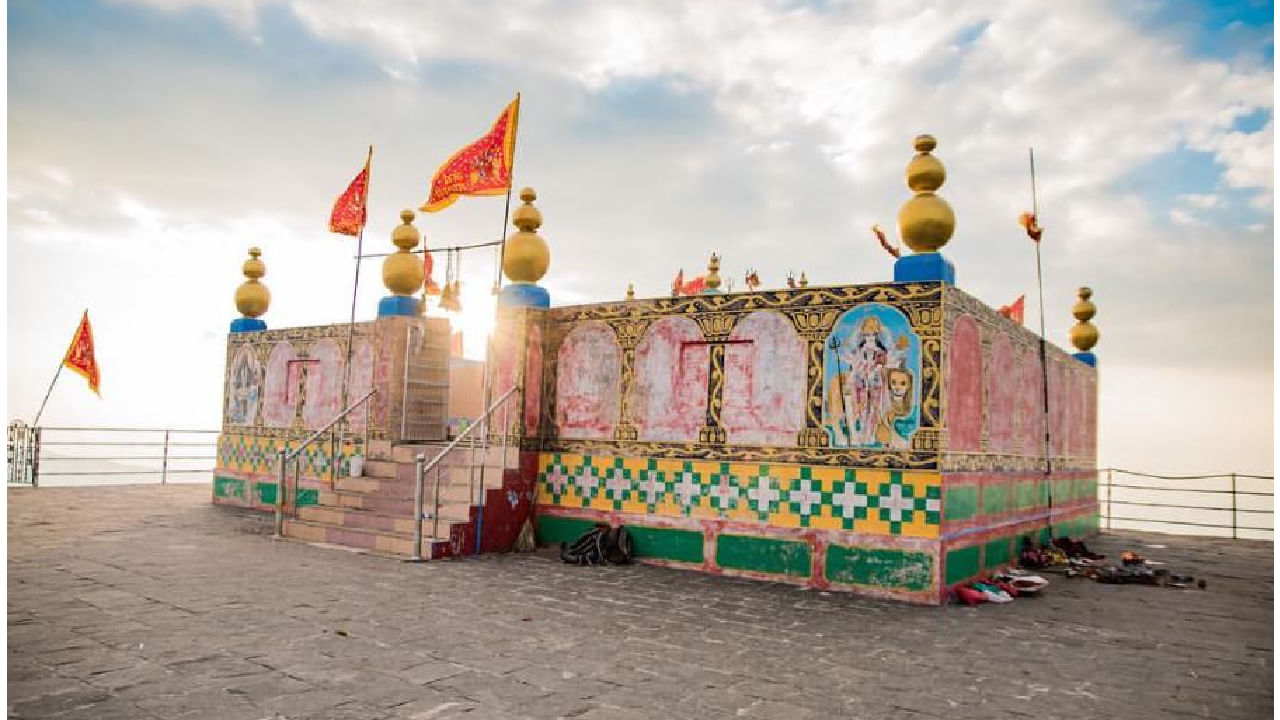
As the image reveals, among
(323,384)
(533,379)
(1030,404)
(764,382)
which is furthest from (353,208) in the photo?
(1030,404)

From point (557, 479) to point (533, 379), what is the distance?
138 cm

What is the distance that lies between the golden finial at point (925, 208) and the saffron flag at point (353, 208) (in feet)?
27.2

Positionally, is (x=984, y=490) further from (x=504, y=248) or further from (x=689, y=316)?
(x=504, y=248)

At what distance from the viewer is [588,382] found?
11.5 meters

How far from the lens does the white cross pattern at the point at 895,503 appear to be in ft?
29.7

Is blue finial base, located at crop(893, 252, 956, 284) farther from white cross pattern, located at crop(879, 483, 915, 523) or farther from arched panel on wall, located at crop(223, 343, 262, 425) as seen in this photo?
arched panel on wall, located at crop(223, 343, 262, 425)

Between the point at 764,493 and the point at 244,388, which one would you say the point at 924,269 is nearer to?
the point at 764,493

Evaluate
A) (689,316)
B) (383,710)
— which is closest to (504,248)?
(689,316)

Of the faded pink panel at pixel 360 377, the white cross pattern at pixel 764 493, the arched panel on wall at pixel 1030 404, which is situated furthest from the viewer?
the faded pink panel at pixel 360 377

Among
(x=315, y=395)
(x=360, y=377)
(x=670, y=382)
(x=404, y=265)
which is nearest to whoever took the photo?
(x=670, y=382)

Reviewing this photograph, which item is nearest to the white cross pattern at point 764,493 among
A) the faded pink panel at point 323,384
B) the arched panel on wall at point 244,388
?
the faded pink panel at point 323,384

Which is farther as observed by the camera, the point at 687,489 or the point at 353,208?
the point at 353,208

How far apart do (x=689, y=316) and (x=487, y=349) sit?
3.06 meters

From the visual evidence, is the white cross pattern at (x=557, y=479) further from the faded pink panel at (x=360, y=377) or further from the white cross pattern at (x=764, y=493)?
the faded pink panel at (x=360, y=377)
